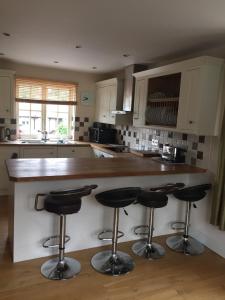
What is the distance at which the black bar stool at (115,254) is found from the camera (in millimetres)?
2318

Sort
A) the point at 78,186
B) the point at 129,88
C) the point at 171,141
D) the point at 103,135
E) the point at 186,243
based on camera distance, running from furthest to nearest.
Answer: the point at 103,135, the point at 129,88, the point at 171,141, the point at 186,243, the point at 78,186

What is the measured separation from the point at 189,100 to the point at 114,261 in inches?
74.5

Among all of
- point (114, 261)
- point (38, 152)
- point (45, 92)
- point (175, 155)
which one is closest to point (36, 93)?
point (45, 92)

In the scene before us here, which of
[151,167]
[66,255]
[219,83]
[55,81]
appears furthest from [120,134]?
[66,255]

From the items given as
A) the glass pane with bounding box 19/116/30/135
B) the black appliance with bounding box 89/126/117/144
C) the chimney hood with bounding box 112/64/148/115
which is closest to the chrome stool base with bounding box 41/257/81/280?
the chimney hood with bounding box 112/64/148/115

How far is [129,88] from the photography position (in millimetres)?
4109

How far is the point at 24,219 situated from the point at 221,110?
2319 millimetres

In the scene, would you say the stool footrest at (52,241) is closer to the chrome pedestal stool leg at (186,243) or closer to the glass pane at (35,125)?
the chrome pedestal stool leg at (186,243)

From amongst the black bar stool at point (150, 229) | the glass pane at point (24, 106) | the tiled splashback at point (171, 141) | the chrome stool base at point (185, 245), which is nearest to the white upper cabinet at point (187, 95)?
the tiled splashback at point (171, 141)

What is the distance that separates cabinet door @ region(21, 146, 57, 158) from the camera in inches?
170

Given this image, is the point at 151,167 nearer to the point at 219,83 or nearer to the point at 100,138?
the point at 219,83

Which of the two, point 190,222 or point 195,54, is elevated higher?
point 195,54

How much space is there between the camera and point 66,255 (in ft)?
8.54

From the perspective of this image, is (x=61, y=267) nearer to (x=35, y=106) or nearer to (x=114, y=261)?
(x=114, y=261)
